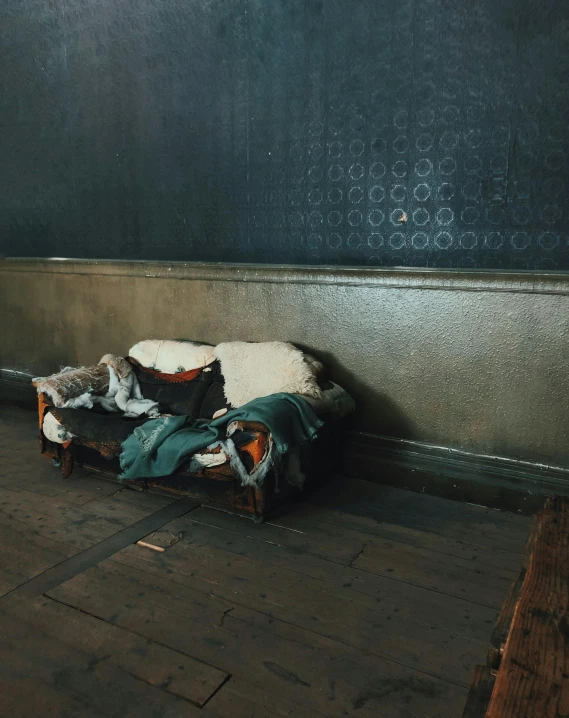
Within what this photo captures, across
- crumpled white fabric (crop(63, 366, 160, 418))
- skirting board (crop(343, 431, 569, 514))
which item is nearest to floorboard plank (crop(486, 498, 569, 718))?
skirting board (crop(343, 431, 569, 514))

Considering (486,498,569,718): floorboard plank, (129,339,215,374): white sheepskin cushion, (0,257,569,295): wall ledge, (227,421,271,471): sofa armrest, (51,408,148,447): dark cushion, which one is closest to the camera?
(486,498,569,718): floorboard plank

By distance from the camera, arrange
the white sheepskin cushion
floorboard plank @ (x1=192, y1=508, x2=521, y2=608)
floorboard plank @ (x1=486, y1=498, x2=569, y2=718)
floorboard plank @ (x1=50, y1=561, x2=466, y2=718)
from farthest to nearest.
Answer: the white sheepskin cushion
floorboard plank @ (x1=192, y1=508, x2=521, y2=608)
floorboard plank @ (x1=50, y1=561, x2=466, y2=718)
floorboard plank @ (x1=486, y1=498, x2=569, y2=718)

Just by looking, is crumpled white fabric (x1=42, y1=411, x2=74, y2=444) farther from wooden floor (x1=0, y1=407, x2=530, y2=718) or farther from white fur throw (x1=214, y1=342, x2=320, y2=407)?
white fur throw (x1=214, y1=342, x2=320, y2=407)

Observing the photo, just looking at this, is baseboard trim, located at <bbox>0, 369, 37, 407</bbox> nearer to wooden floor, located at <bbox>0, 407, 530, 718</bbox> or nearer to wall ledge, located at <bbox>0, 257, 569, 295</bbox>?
wall ledge, located at <bbox>0, 257, 569, 295</bbox>

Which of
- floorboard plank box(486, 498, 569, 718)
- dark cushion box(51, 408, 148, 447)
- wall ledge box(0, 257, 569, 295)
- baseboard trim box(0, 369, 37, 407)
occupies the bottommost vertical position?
baseboard trim box(0, 369, 37, 407)

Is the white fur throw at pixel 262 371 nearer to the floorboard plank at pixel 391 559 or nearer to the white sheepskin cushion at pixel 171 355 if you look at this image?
the white sheepskin cushion at pixel 171 355

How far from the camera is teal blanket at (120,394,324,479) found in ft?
9.03

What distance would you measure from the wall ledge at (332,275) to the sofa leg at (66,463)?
52.4 inches

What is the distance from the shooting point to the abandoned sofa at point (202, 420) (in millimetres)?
2771

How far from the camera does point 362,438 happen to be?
340cm

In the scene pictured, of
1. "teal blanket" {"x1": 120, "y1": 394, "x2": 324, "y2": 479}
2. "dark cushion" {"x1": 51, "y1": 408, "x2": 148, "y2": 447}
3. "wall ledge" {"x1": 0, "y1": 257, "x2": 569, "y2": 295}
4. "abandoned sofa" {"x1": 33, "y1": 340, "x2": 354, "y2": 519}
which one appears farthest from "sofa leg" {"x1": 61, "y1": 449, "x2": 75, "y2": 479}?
"wall ledge" {"x1": 0, "y1": 257, "x2": 569, "y2": 295}

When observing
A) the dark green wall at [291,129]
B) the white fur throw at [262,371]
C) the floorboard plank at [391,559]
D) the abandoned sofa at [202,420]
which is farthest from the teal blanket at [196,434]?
the dark green wall at [291,129]

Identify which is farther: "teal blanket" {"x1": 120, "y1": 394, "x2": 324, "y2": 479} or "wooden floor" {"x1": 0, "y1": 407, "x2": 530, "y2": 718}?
"teal blanket" {"x1": 120, "y1": 394, "x2": 324, "y2": 479}

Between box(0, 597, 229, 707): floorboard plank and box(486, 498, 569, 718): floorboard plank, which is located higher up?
box(486, 498, 569, 718): floorboard plank
